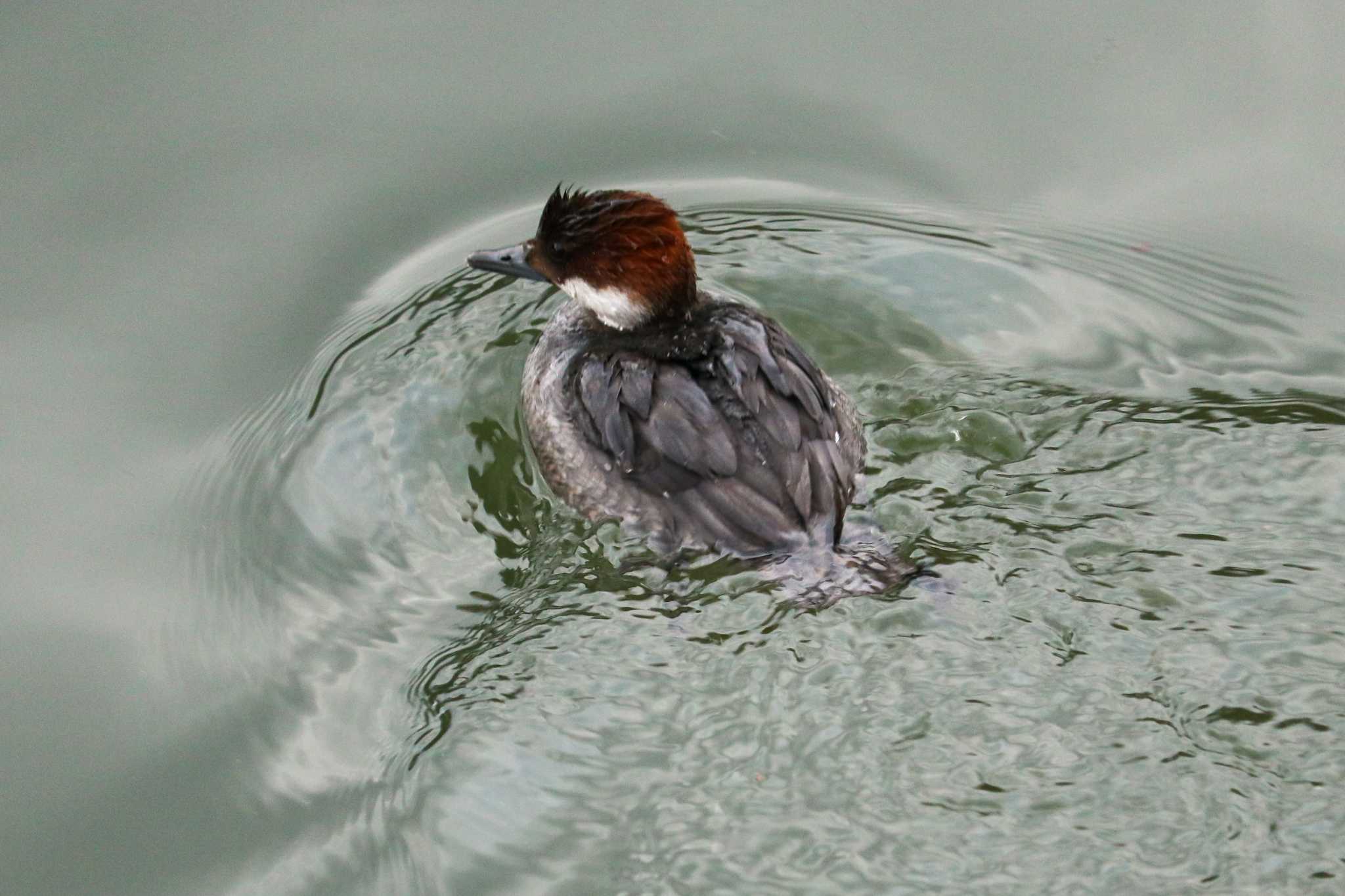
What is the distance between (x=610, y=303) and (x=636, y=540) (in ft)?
3.62

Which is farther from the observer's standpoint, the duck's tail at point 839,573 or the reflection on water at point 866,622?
the duck's tail at point 839,573

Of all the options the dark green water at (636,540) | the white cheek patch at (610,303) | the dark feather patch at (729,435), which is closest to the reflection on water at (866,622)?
the dark green water at (636,540)

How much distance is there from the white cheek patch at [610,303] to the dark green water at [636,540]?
A: 57 centimetres

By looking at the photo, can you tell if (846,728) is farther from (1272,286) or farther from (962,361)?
(1272,286)

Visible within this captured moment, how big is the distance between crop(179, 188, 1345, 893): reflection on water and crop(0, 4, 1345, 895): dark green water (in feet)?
0.05

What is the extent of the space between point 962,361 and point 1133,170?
5.20 feet

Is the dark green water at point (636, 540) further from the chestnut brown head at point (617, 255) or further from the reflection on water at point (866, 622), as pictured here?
the chestnut brown head at point (617, 255)

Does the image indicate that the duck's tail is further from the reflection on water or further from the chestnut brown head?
the chestnut brown head

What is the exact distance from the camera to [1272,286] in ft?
20.5

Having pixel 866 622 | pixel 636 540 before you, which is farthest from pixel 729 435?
pixel 866 622

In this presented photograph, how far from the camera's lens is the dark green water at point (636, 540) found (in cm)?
426

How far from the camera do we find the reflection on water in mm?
4152

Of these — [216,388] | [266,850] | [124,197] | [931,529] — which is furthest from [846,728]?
[124,197]

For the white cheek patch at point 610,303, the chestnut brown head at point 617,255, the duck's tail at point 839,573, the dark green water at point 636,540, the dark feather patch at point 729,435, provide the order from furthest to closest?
1. the white cheek patch at point 610,303
2. the chestnut brown head at point 617,255
3. the dark feather patch at point 729,435
4. the duck's tail at point 839,573
5. the dark green water at point 636,540
